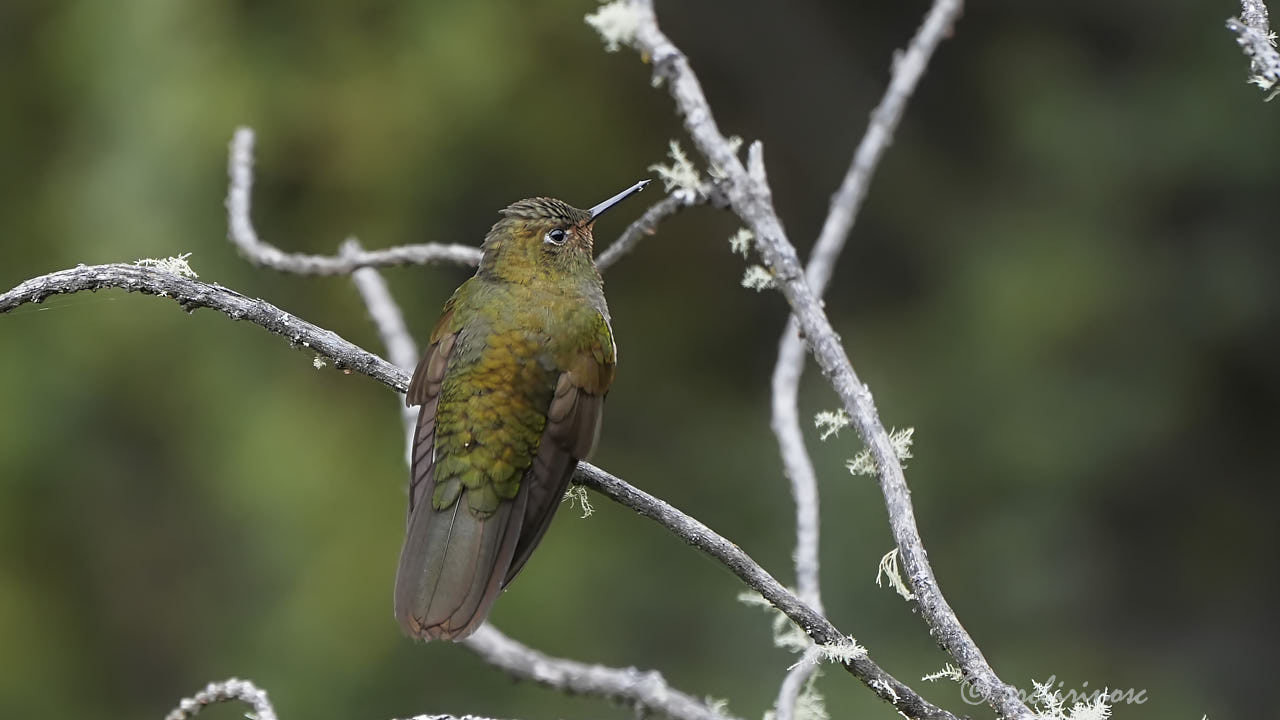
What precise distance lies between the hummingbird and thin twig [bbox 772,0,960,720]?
1.35 feet

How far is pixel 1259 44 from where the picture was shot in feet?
6.49

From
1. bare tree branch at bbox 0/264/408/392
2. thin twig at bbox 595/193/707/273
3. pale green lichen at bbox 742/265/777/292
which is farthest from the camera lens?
thin twig at bbox 595/193/707/273

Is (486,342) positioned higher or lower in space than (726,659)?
lower

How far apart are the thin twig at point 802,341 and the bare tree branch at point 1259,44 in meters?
1.03

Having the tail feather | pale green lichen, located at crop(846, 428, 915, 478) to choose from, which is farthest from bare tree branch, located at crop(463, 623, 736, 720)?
pale green lichen, located at crop(846, 428, 915, 478)

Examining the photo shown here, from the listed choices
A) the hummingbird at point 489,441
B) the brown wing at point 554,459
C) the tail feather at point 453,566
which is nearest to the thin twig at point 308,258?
the hummingbird at point 489,441

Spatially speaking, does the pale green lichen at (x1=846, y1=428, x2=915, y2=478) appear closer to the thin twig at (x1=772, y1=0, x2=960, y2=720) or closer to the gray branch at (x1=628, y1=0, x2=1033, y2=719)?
the gray branch at (x1=628, y1=0, x2=1033, y2=719)

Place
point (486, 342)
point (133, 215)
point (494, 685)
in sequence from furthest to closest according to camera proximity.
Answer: point (494, 685)
point (133, 215)
point (486, 342)

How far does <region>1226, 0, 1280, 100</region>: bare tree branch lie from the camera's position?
1.96m

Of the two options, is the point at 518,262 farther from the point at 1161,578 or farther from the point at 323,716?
the point at 1161,578

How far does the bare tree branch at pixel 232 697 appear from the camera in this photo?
7.07 ft

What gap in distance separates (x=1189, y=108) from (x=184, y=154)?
3912 millimetres

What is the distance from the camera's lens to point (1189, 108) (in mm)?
5234

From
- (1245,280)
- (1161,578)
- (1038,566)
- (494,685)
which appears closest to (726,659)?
(494,685)
